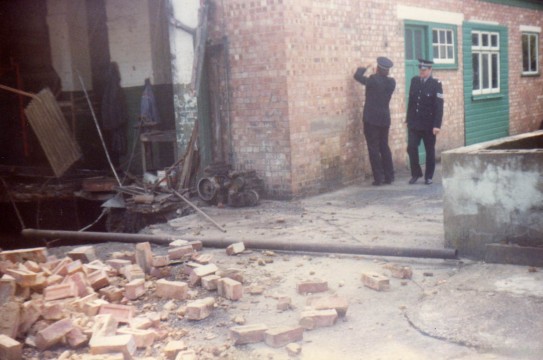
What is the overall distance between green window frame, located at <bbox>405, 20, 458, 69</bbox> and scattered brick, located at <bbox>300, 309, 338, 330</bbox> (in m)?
9.31

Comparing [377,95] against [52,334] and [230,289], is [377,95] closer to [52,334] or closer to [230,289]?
[230,289]

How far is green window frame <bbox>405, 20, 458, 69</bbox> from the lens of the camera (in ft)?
43.0

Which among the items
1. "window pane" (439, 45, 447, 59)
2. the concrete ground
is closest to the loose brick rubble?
the concrete ground

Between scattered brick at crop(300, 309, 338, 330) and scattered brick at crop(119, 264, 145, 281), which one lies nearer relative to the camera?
scattered brick at crop(300, 309, 338, 330)

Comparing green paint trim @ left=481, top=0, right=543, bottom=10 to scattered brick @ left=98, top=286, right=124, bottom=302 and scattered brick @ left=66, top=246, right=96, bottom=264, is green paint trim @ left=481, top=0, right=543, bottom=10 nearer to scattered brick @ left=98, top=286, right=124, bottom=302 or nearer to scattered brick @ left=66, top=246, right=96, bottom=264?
scattered brick @ left=66, top=246, right=96, bottom=264

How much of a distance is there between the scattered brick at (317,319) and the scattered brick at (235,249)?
2.07 m

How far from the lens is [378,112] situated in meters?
10.5

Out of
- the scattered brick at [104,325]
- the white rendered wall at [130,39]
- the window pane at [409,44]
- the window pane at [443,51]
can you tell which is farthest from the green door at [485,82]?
the scattered brick at [104,325]

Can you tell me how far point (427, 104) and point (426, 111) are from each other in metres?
0.12

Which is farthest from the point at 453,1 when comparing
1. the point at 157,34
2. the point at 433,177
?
the point at 157,34

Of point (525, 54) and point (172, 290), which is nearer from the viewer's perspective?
point (172, 290)

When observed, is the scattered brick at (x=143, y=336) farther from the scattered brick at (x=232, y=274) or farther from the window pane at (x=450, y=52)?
the window pane at (x=450, y=52)

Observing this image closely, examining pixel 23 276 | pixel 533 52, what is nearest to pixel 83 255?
pixel 23 276

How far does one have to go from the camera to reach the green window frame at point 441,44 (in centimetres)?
1312
